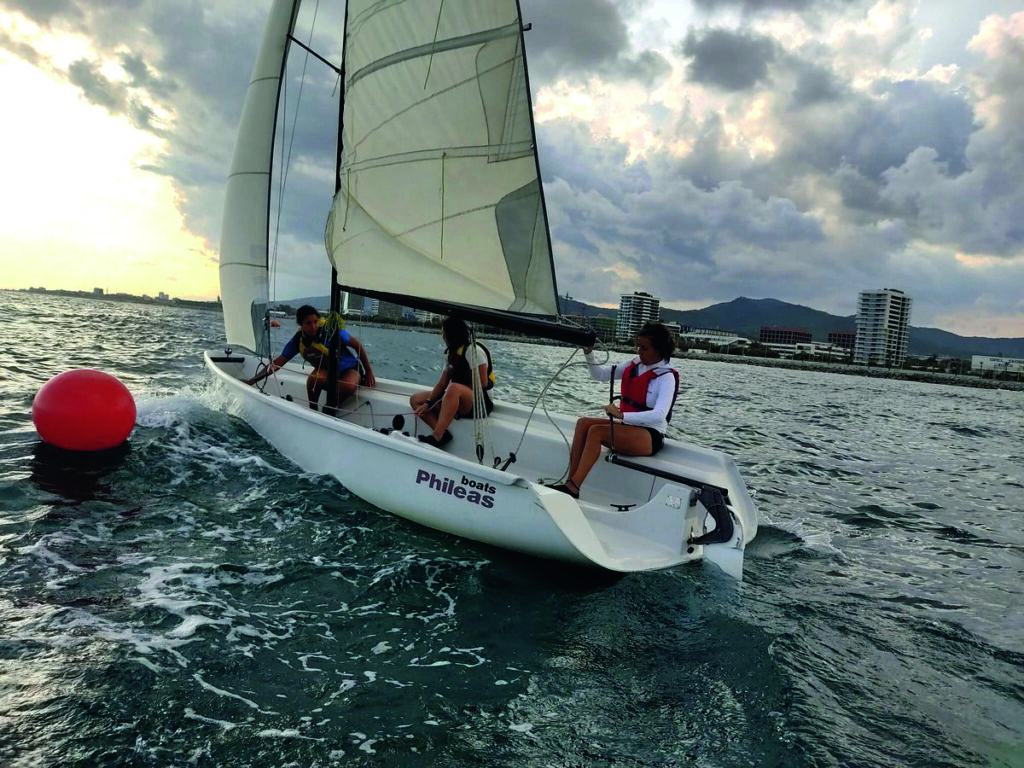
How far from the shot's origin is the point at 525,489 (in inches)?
157

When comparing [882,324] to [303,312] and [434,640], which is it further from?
[434,640]

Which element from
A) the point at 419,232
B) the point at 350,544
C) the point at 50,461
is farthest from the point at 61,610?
the point at 419,232

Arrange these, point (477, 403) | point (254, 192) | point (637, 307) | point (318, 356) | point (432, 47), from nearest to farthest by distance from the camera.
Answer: point (477, 403), point (432, 47), point (318, 356), point (254, 192), point (637, 307)

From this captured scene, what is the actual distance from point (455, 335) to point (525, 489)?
204 centimetres

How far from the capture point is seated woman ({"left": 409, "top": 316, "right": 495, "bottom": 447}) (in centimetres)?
543

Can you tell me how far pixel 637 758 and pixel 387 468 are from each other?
3024 millimetres

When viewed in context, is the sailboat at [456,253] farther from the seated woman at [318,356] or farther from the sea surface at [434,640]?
the seated woman at [318,356]

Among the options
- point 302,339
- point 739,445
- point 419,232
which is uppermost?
point 419,232

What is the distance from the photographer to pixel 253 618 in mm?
3332

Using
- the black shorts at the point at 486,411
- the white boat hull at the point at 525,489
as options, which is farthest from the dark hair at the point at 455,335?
the white boat hull at the point at 525,489

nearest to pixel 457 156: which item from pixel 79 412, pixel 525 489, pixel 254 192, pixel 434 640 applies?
pixel 525 489

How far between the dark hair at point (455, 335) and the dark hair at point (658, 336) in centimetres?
160

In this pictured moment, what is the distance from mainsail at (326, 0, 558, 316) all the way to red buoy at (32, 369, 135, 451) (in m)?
3.04

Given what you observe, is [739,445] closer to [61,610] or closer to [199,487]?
[199,487]
